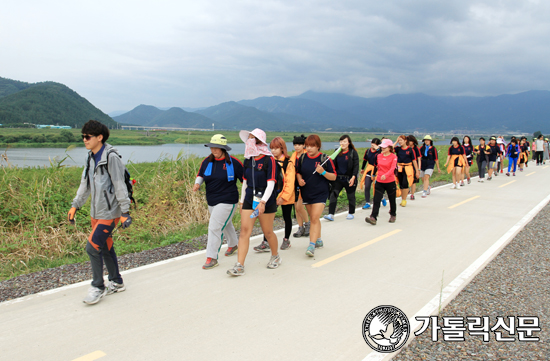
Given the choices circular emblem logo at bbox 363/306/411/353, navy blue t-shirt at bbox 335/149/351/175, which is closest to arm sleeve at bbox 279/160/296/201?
circular emblem logo at bbox 363/306/411/353

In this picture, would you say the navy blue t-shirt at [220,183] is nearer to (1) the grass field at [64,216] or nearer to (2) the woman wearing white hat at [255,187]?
(2) the woman wearing white hat at [255,187]

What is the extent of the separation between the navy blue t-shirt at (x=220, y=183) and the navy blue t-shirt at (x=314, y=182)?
4.57 feet

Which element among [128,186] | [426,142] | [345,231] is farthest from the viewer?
[426,142]

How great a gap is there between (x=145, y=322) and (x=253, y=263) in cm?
223

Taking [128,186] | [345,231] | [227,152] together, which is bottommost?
[345,231]

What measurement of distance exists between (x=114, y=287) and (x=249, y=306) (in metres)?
1.74

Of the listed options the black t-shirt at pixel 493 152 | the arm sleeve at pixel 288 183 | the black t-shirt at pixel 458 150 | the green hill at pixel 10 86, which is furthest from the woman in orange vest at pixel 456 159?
the green hill at pixel 10 86

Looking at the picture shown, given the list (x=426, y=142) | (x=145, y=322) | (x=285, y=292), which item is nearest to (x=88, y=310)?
(x=145, y=322)

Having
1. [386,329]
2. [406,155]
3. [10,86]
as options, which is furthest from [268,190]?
[10,86]

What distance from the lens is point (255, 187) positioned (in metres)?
5.16

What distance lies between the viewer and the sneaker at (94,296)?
4.20 m

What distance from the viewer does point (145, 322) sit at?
378 centimetres

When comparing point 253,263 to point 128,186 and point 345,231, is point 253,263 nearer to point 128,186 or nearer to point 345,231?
point 128,186

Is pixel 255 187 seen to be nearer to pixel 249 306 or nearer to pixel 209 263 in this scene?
pixel 209 263
